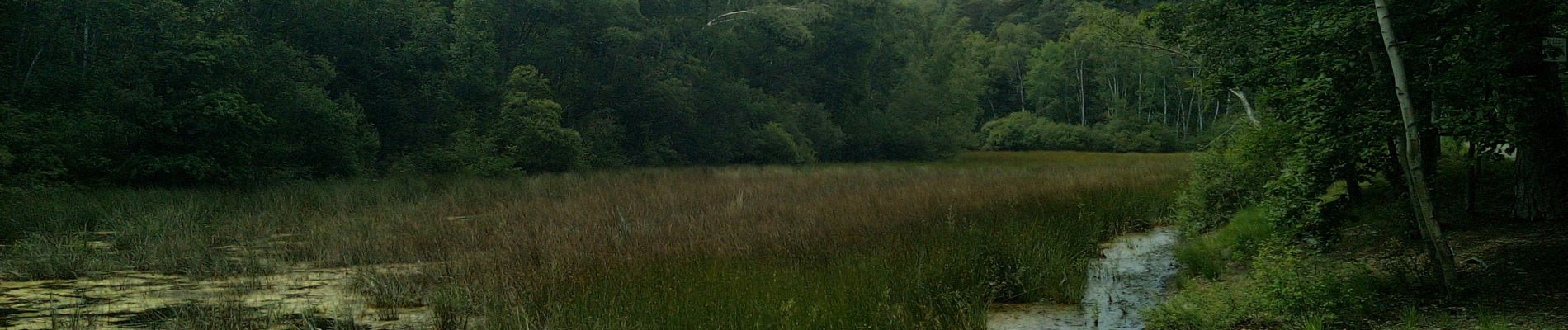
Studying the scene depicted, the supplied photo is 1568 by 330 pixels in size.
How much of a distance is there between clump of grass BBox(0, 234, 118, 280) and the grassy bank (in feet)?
0.08

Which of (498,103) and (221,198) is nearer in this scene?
(221,198)

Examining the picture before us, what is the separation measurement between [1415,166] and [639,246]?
5.67 metres

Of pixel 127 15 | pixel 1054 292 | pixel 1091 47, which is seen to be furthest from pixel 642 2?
pixel 1091 47

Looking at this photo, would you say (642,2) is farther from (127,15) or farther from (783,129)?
(127,15)

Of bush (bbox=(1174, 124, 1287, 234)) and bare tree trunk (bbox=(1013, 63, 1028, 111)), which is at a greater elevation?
bush (bbox=(1174, 124, 1287, 234))

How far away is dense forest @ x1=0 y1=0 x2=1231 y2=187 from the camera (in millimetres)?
17594

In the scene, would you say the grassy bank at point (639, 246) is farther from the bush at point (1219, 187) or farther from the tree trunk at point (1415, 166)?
the tree trunk at point (1415, 166)

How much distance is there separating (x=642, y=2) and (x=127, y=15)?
1815 cm

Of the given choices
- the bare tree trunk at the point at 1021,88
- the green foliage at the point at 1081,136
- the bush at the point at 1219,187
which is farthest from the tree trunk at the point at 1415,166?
the bare tree trunk at the point at 1021,88

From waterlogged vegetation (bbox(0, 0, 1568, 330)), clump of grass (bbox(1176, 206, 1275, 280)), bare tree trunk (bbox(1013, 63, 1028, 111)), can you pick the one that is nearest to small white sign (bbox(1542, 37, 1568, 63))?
waterlogged vegetation (bbox(0, 0, 1568, 330))

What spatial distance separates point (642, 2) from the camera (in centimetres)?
3541

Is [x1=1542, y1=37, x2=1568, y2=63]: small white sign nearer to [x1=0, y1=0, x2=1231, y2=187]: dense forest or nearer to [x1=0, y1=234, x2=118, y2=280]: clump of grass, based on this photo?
[x1=0, y1=0, x2=1231, y2=187]: dense forest

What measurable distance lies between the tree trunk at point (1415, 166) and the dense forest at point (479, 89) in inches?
190

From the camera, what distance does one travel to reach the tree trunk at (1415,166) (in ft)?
17.8
